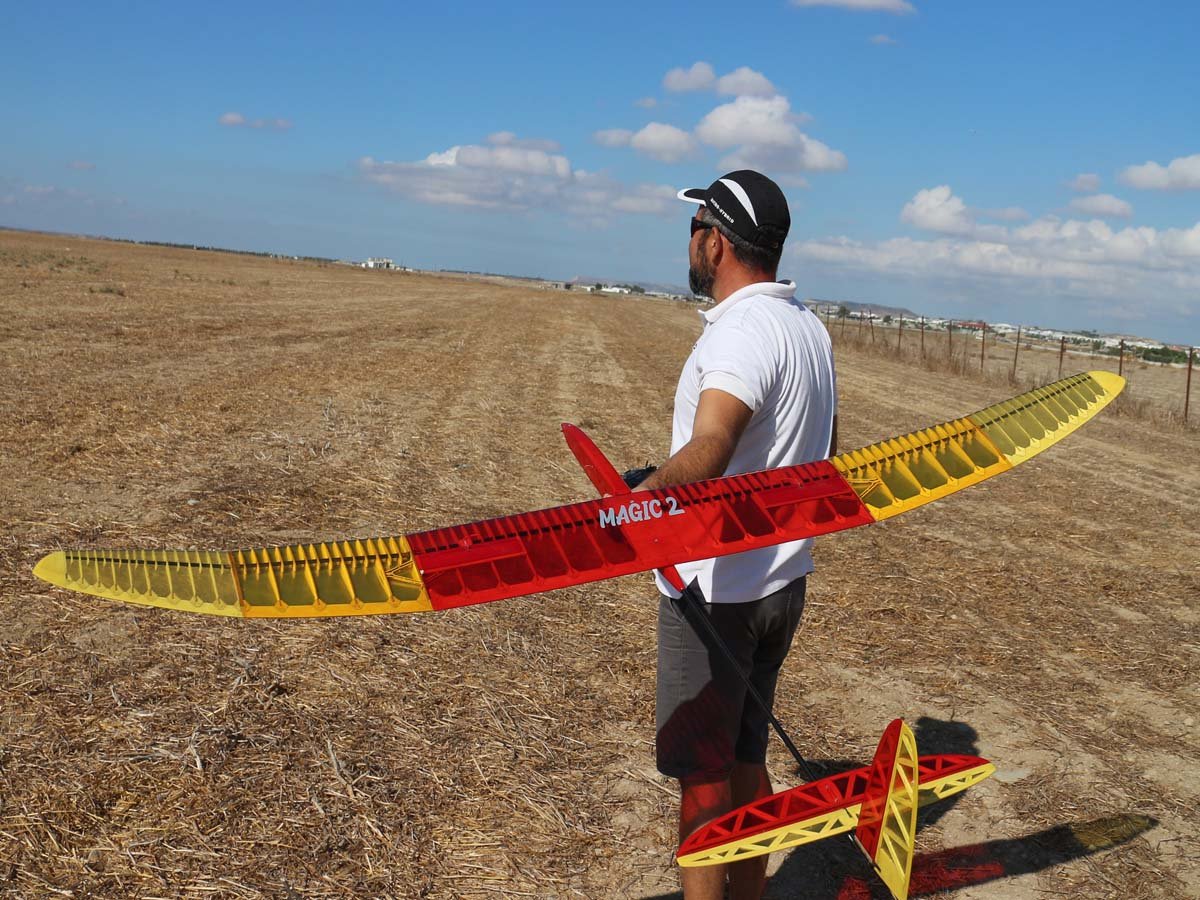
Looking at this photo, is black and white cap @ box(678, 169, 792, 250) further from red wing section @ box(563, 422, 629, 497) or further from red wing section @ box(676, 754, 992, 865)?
red wing section @ box(676, 754, 992, 865)

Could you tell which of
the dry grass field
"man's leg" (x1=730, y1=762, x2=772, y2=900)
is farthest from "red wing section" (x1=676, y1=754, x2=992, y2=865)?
the dry grass field

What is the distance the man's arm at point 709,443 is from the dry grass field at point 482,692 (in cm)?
175

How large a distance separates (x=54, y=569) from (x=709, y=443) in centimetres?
165

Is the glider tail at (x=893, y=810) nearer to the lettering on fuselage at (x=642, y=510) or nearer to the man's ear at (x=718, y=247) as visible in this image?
the lettering on fuselage at (x=642, y=510)

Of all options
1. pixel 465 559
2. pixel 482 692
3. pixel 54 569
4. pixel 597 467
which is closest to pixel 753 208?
pixel 597 467

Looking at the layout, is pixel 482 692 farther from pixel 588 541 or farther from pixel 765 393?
pixel 765 393

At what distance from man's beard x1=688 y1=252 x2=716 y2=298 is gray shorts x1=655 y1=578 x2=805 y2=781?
890mm

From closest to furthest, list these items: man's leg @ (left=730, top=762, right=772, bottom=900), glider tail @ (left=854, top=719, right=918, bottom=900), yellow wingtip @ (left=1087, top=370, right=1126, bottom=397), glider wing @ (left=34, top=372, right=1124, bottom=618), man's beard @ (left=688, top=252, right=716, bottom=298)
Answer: glider wing @ (left=34, top=372, right=1124, bottom=618)
glider tail @ (left=854, top=719, right=918, bottom=900)
man's beard @ (left=688, top=252, right=716, bottom=298)
man's leg @ (left=730, top=762, right=772, bottom=900)
yellow wingtip @ (left=1087, top=370, right=1126, bottom=397)

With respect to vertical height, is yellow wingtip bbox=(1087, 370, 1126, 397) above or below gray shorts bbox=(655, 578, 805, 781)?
above

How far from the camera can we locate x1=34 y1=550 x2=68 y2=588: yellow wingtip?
2303 mm

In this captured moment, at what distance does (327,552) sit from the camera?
2.36 metres

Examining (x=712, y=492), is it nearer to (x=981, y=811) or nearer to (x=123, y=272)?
(x=981, y=811)

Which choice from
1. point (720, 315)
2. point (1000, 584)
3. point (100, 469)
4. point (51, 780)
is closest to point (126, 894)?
point (51, 780)

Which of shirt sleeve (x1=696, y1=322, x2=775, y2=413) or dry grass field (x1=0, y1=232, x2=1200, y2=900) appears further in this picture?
dry grass field (x1=0, y1=232, x2=1200, y2=900)
